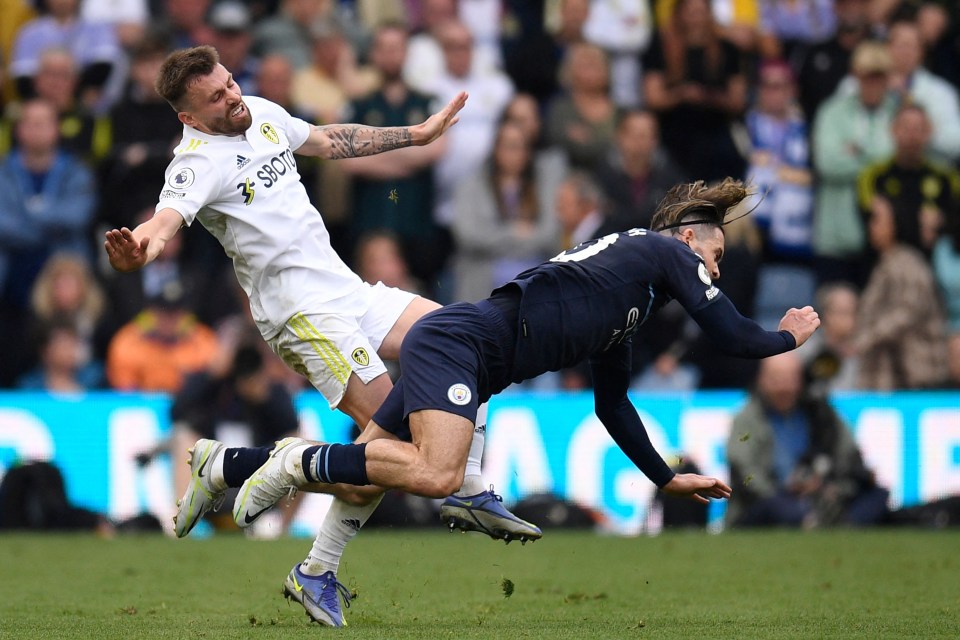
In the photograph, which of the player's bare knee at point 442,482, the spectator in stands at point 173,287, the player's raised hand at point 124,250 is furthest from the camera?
the spectator in stands at point 173,287

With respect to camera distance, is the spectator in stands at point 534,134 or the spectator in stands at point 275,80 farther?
the spectator in stands at point 534,134

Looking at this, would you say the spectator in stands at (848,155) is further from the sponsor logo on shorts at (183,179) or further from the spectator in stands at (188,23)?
the sponsor logo on shorts at (183,179)

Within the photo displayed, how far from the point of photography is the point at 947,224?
1547 cm

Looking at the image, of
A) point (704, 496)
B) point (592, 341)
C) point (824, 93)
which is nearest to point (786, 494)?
point (824, 93)

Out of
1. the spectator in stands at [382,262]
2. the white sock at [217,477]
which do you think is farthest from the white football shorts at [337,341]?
the spectator in stands at [382,262]

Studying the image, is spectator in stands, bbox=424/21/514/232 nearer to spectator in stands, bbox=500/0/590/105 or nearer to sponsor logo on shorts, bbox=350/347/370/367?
spectator in stands, bbox=500/0/590/105

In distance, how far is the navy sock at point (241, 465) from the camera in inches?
317

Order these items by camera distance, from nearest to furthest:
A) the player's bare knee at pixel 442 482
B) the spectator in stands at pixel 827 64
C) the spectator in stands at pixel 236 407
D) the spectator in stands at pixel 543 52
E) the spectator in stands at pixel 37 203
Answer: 1. the player's bare knee at pixel 442 482
2. the spectator in stands at pixel 236 407
3. the spectator in stands at pixel 37 203
4. the spectator in stands at pixel 543 52
5. the spectator in stands at pixel 827 64

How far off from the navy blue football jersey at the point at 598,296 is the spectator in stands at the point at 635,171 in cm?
727

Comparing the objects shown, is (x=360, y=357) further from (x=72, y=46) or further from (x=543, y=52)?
(x=72, y=46)

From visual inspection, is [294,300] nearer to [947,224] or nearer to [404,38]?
[404,38]

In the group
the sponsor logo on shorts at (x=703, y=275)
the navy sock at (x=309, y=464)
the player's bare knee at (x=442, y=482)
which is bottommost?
the navy sock at (x=309, y=464)

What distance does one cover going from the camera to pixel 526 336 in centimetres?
766

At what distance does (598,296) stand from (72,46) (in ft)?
32.3
